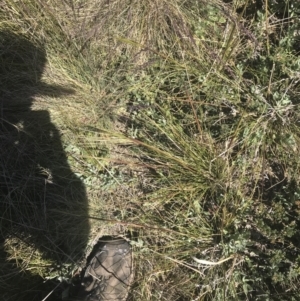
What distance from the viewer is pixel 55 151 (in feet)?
8.01

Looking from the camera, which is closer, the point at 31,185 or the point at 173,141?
the point at 173,141

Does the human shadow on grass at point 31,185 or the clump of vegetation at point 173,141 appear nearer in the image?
the clump of vegetation at point 173,141

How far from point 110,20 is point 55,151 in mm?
866

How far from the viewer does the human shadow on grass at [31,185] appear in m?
2.40

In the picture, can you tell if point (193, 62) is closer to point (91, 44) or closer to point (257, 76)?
point (257, 76)

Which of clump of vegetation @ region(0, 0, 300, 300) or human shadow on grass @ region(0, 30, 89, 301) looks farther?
human shadow on grass @ region(0, 30, 89, 301)

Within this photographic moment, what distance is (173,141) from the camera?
7.34ft

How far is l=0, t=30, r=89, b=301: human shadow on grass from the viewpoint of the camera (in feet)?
7.88

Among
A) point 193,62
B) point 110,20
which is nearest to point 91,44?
point 110,20

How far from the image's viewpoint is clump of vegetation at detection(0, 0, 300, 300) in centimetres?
219

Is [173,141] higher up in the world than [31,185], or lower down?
higher up

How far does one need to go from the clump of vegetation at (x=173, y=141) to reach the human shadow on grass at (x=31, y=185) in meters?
0.01

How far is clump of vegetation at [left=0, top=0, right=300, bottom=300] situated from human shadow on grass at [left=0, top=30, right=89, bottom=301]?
1 centimetres

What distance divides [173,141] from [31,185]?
0.93m
